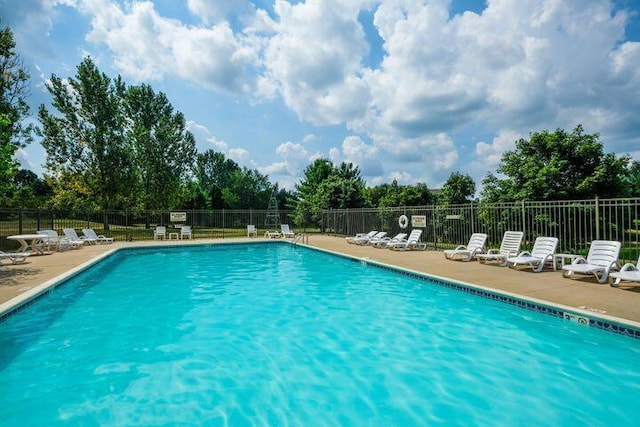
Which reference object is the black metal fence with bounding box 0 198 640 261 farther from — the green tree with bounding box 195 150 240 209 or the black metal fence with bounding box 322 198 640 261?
the green tree with bounding box 195 150 240 209

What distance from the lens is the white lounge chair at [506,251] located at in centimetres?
952

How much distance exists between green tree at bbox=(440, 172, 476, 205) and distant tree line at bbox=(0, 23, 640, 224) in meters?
0.05

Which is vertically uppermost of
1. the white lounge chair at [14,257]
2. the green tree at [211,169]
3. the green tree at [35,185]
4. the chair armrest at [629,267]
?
the green tree at [211,169]

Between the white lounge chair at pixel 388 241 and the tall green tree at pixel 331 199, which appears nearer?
the white lounge chair at pixel 388 241

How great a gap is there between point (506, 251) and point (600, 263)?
2.56 m

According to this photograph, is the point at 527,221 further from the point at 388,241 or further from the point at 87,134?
the point at 87,134

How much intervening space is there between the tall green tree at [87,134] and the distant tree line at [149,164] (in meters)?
0.06

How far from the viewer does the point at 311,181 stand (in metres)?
33.7

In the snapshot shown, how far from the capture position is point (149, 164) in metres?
29.6

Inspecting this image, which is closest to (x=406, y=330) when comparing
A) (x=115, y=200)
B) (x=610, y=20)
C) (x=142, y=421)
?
(x=142, y=421)

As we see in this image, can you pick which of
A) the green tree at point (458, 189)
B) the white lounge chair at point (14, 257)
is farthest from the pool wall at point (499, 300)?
the green tree at point (458, 189)

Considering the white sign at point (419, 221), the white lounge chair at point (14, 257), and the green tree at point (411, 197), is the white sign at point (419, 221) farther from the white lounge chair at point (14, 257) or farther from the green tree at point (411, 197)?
the white lounge chair at point (14, 257)

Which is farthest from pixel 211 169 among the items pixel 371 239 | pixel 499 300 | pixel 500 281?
pixel 499 300

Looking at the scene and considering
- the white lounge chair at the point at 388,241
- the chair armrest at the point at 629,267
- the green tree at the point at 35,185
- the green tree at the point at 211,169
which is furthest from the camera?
the green tree at the point at 211,169
